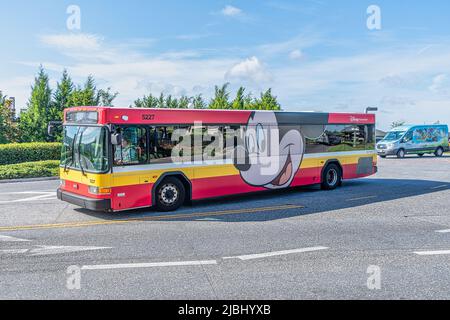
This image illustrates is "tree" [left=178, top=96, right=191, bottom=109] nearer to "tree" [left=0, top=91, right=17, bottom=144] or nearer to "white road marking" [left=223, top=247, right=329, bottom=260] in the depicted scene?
"tree" [left=0, top=91, right=17, bottom=144]

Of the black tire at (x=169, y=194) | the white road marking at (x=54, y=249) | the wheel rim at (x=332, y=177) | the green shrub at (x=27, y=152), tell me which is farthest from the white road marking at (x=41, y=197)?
the green shrub at (x=27, y=152)

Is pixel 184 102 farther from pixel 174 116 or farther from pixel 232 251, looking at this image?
pixel 232 251

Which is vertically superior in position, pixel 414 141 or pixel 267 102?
pixel 267 102

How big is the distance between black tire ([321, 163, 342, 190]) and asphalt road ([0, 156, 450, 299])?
227 cm

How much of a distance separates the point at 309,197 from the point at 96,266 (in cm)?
826

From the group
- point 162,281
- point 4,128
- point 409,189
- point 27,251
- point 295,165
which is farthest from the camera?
point 4,128

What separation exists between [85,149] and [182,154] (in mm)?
2393

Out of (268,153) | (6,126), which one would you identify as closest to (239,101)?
(6,126)

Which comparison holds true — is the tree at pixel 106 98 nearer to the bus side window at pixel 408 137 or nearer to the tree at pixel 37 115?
the tree at pixel 37 115

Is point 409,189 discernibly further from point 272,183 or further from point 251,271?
point 251,271

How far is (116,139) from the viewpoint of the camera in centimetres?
978

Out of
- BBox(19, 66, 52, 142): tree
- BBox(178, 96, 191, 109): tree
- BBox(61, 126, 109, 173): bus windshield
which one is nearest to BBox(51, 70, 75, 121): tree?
BBox(19, 66, 52, 142): tree

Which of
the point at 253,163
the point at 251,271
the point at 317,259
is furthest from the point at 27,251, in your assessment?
the point at 253,163

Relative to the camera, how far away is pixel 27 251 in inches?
291
